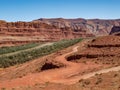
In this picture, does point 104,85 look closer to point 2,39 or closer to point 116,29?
point 2,39

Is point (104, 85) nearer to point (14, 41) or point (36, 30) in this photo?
point (14, 41)

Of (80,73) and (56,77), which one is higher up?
(80,73)

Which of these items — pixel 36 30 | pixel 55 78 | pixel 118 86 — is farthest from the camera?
pixel 36 30

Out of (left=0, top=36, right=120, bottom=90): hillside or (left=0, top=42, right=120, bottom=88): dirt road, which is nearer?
(left=0, top=36, right=120, bottom=90): hillside

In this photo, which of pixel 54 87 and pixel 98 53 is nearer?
pixel 54 87

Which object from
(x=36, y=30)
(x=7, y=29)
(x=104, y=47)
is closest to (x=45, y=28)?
(x=36, y=30)

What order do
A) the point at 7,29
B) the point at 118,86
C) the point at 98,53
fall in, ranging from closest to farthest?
1. the point at 118,86
2. the point at 98,53
3. the point at 7,29

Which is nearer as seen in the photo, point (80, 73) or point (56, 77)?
point (80, 73)

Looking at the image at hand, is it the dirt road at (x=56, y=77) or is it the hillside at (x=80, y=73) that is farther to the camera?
the dirt road at (x=56, y=77)

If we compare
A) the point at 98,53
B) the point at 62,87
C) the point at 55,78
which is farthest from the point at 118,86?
the point at 98,53
